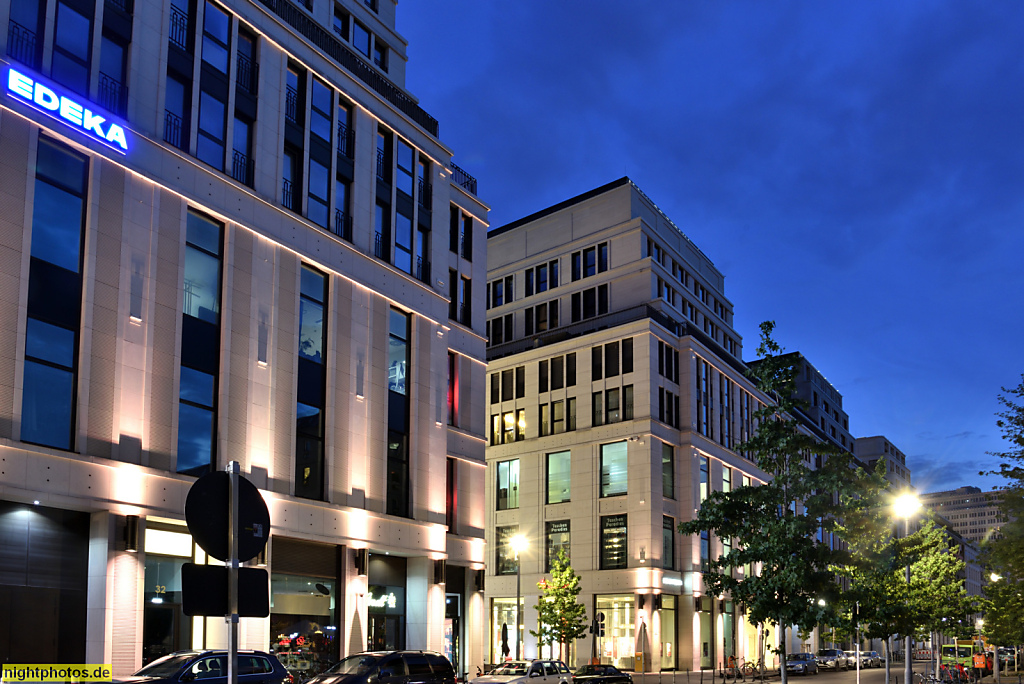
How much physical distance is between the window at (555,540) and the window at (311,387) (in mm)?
40179

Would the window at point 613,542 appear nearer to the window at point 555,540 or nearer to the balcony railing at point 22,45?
the window at point 555,540

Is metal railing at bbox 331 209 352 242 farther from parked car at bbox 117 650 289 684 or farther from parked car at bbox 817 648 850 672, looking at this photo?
parked car at bbox 817 648 850 672

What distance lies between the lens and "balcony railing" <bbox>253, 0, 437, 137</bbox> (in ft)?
129

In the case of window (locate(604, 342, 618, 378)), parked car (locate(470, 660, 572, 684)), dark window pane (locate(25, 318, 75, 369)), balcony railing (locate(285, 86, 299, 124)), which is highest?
balcony railing (locate(285, 86, 299, 124))

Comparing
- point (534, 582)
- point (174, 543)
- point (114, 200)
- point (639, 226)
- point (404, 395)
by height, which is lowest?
point (534, 582)

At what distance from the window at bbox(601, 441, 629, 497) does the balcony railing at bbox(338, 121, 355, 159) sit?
1515 inches

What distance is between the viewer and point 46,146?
28.7m

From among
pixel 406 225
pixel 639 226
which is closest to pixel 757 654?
pixel 639 226

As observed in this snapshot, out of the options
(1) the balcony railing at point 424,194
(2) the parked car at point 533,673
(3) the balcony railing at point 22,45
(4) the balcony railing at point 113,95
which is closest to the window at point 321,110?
(1) the balcony railing at point 424,194

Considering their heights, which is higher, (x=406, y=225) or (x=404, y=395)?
(x=406, y=225)

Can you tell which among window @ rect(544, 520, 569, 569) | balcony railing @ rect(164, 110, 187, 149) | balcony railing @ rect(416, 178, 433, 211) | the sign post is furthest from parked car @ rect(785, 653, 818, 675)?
the sign post

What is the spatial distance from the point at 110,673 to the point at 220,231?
1554 cm

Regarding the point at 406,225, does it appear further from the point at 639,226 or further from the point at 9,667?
the point at 639,226

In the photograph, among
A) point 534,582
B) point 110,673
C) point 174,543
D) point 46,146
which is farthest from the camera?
point 534,582
